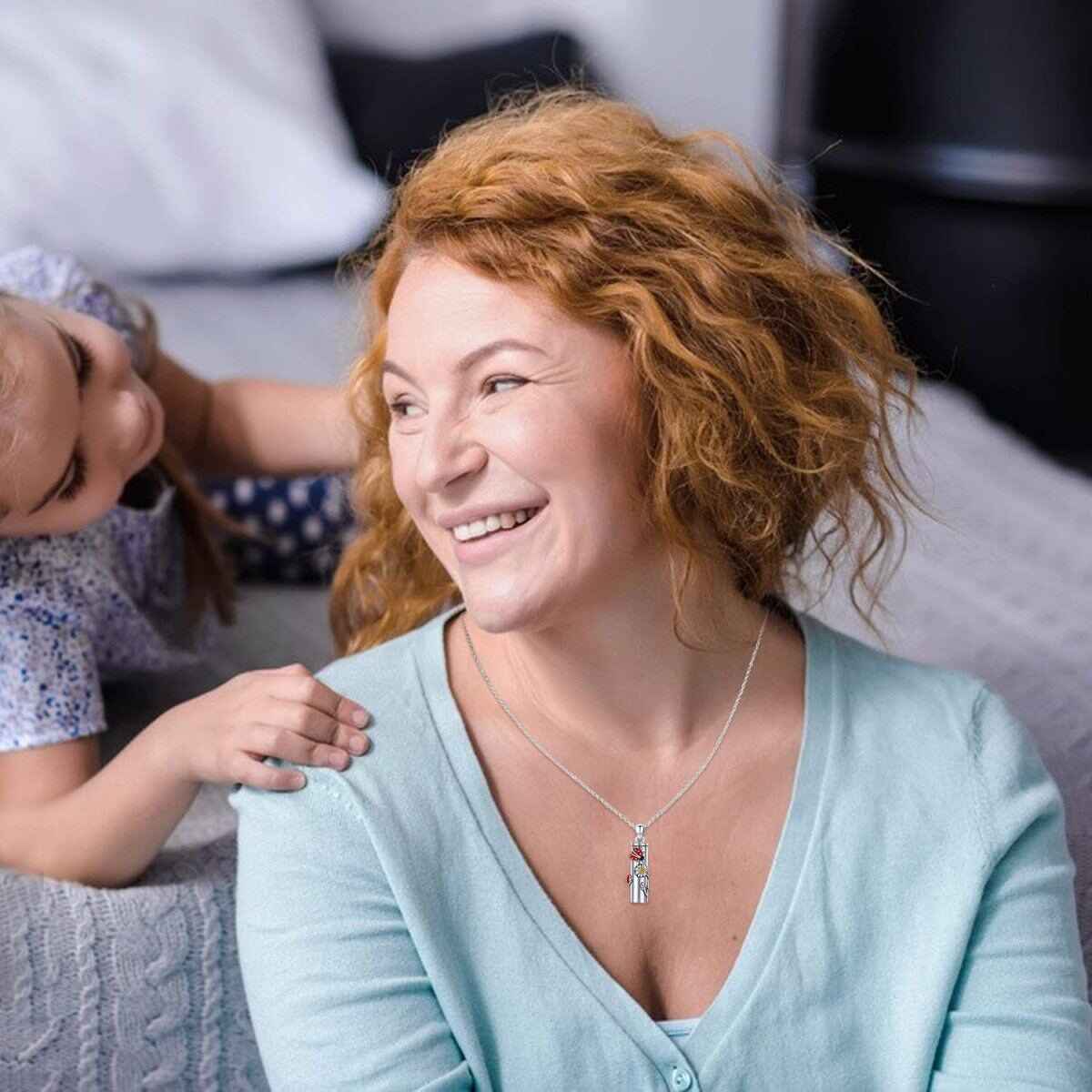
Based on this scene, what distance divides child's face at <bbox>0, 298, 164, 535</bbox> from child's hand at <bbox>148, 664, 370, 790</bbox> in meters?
0.25

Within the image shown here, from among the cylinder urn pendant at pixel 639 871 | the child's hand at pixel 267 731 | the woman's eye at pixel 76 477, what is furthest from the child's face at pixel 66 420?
the cylinder urn pendant at pixel 639 871

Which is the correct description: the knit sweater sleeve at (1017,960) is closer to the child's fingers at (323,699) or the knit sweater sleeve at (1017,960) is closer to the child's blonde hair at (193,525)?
the child's fingers at (323,699)

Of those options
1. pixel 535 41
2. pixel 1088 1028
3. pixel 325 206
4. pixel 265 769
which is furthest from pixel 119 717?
pixel 535 41

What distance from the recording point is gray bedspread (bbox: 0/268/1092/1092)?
48.3 inches

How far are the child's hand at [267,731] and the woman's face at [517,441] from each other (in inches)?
5.3

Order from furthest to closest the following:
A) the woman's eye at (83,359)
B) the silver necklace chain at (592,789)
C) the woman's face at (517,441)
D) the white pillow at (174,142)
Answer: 1. the white pillow at (174,142)
2. the woman's eye at (83,359)
3. the silver necklace chain at (592,789)
4. the woman's face at (517,441)

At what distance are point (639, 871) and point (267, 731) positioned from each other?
261 millimetres

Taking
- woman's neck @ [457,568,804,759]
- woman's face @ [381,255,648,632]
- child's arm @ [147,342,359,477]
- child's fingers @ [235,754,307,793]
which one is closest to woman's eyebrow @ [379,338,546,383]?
woman's face @ [381,255,648,632]

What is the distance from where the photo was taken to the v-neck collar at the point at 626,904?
1097mm

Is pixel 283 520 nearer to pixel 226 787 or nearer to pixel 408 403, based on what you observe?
pixel 226 787

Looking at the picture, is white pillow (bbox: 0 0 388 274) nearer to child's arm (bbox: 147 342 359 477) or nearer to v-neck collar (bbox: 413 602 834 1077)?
child's arm (bbox: 147 342 359 477)

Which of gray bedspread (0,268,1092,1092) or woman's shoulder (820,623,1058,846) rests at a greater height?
woman's shoulder (820,623,1058,846)

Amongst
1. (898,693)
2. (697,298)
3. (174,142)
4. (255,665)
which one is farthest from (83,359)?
(174,142)

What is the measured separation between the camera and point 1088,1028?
1126 mm
